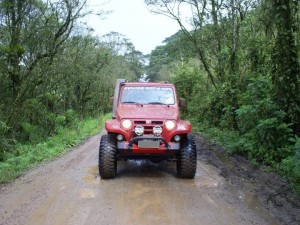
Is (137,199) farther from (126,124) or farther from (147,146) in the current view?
(126,124)

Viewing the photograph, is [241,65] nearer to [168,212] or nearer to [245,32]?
[245,32]

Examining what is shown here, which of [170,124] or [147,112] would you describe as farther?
[147,112]

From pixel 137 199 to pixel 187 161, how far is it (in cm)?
172

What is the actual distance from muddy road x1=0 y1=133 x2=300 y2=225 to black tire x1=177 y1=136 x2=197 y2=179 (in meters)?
0.15

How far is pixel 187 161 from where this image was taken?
299 inches

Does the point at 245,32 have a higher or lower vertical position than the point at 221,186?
higher

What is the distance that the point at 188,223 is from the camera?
203 inches

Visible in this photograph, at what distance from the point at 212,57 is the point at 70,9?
6.83 meters

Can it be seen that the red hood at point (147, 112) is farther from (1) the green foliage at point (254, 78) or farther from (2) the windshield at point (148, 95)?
(1) the green foliage at point (254, 78)

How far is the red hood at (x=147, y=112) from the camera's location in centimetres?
781

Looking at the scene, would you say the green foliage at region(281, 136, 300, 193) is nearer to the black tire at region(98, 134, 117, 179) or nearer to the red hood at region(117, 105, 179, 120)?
the red hood at region(117, 105, 179, 120)

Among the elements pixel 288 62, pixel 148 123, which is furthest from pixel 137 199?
pixel 288 62

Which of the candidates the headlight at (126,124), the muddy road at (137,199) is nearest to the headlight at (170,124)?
the headlight at (126,124)

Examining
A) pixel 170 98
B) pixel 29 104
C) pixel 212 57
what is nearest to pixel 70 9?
pixel 29 104
